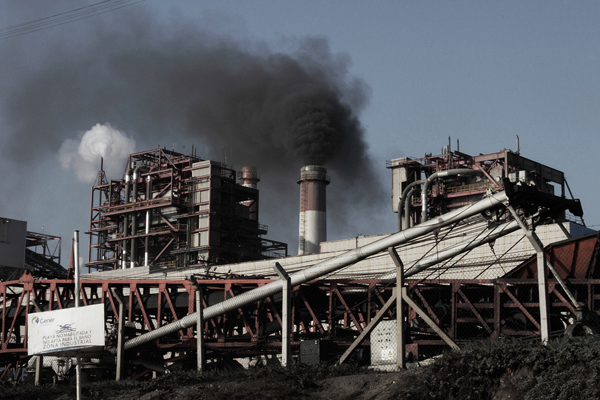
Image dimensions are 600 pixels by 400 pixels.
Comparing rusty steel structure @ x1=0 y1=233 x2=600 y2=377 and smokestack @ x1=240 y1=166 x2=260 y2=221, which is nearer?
rusty steel structure @ x1=0 y1=233 x2=600 y2=377

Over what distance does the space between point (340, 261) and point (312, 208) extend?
43.2 meters

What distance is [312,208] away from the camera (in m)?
62.9

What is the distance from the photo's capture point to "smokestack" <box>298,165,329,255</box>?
6175 cm

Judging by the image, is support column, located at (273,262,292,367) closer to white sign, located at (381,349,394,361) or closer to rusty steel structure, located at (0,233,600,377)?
white sign, located at (381,349,394,361)

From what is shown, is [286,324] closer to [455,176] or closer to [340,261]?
[340,261]

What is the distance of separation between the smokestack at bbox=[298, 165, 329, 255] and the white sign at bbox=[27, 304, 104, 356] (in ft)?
150

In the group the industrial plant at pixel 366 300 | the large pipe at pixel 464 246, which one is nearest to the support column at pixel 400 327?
the industrial plant at pixel 366 300

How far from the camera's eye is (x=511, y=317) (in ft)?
68.0

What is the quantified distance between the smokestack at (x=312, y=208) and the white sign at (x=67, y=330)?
1794 inches

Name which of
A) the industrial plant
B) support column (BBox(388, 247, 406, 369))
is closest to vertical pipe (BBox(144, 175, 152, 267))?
the industrial plant

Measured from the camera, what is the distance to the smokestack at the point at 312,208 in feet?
203

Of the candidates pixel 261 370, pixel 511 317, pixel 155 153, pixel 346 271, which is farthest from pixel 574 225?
pixel 155 153

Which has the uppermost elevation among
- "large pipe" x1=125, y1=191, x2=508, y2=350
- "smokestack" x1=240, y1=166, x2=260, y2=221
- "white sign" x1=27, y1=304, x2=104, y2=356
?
"smokestack" x1=240, y1=166, x2=260, y2=221

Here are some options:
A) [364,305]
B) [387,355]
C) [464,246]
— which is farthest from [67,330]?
[464,246]
